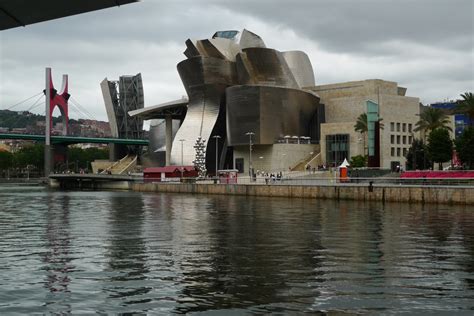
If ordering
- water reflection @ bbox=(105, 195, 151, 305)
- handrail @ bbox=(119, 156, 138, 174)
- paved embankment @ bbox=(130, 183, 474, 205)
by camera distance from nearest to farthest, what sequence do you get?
water reflection @ bbox=(105, 195, 151, 305) < paved embankment @ bbox=(130, 183, 474, 205) < handrail @ bbox=(119, 156, 138, 174)

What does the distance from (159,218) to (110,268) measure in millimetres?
18107

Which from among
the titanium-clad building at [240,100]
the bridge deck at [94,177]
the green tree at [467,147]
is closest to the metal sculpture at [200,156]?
the titanium-clad building at [240,100]

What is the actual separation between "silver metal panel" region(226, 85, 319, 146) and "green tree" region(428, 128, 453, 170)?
26968mm

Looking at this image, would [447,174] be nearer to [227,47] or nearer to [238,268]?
[238,268]

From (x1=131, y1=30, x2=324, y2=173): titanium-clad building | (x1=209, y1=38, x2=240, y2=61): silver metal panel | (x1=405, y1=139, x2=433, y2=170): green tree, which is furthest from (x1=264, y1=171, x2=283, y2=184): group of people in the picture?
(x1=209, y1=38, x2=240, y2=61): silver metal panel

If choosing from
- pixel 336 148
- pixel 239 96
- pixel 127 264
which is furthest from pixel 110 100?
pixel 127 264

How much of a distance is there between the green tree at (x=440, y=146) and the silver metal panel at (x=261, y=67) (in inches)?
1187

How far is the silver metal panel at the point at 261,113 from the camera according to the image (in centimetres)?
8944

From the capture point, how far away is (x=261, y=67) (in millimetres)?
92625

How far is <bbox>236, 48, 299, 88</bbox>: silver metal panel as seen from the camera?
92.2m

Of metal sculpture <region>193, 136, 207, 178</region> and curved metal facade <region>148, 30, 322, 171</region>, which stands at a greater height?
curved metal facade <region>148, 30, 322, 171</region>

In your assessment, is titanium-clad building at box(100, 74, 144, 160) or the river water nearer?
the river water

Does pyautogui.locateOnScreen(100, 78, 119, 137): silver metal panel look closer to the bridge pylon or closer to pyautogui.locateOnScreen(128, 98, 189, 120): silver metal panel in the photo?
the bridge pylon

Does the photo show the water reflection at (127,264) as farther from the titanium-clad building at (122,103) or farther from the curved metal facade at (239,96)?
the titanium-clad building at (122,103)
